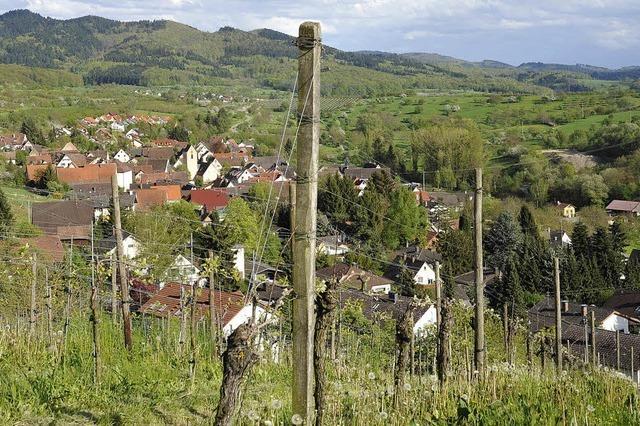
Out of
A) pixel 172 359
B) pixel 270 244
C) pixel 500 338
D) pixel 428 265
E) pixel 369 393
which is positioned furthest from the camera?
pixel 428 265

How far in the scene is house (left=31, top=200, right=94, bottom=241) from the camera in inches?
1257

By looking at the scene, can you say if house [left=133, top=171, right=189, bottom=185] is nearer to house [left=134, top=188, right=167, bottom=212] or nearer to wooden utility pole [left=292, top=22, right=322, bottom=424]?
house [left=134, top=188, right=167, bottom=212]

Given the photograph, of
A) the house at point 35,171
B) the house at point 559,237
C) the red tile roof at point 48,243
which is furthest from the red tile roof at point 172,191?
the house at point 559,237

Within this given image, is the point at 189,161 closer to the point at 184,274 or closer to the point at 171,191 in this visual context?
the point at 171,191

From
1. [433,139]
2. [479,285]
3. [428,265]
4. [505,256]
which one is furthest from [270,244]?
[433,139]

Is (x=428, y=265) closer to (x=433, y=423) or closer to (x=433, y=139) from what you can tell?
(x=433, y=139)

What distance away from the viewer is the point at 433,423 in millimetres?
3834

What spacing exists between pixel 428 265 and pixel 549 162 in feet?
92.5

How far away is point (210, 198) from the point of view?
4484 centimetres

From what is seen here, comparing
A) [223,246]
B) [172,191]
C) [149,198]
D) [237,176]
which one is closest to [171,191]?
[172,191]

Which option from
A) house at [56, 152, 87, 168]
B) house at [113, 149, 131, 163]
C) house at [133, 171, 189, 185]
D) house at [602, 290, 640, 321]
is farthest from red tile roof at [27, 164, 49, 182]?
house at [602, 290, 640, 321]

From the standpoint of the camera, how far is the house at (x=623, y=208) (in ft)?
158

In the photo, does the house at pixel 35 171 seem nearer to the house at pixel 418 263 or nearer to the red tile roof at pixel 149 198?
the red tile roof at pixel 149 198

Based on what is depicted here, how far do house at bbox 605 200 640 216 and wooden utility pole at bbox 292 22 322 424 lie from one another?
48777 millimetres
